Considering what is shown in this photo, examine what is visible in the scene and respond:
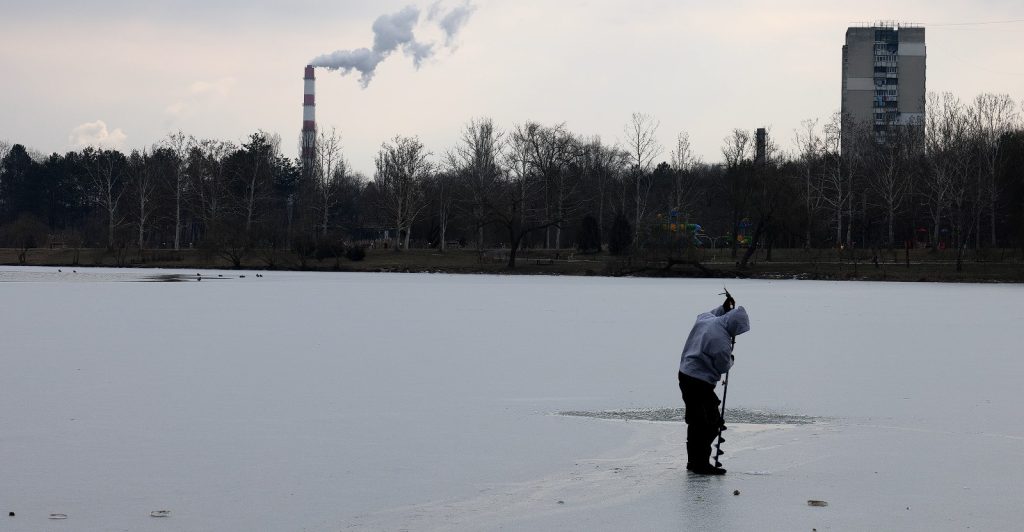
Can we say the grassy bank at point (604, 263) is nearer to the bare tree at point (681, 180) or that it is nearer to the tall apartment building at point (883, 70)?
the bare tree at point (681, 180)

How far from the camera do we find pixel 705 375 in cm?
969

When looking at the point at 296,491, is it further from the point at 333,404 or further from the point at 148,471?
the point at 333,404

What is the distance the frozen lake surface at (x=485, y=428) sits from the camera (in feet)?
27.4

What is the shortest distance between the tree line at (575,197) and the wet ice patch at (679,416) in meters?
52.2

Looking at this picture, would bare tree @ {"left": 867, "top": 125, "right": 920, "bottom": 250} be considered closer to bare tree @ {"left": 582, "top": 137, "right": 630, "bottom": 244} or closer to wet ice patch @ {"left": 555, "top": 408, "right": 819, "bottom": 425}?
bare tree @ {"left": 582, "top": 137, "right": 630, "bottom": 244}

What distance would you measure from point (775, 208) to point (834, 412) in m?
55.2

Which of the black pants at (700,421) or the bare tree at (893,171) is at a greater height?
the bare tree at (893,171)

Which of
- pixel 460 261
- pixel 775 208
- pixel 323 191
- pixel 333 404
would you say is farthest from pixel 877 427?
pixel 323 191

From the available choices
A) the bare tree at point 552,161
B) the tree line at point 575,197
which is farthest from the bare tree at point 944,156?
the bare tree at point 552,161

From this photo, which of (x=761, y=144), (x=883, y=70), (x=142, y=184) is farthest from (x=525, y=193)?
(x=883, y=70)

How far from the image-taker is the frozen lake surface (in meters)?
8.36

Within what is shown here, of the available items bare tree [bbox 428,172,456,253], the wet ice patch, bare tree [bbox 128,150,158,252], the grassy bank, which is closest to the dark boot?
the wet ice patch

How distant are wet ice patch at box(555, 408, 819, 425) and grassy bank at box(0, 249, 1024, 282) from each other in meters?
49.7

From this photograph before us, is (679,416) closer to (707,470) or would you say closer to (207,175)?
(707,470)
